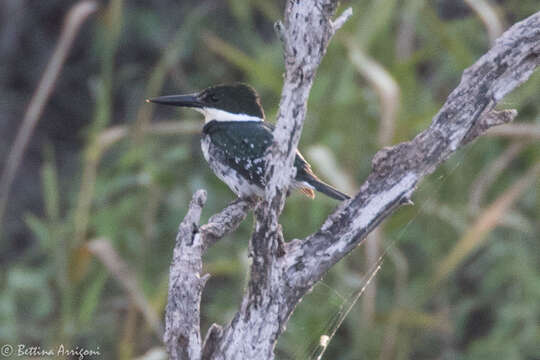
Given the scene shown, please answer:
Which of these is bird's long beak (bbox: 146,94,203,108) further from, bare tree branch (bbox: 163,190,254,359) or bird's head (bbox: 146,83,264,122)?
bare tree branch (bbox: 163,190,254,359)

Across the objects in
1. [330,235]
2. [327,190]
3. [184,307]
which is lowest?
[184,307]

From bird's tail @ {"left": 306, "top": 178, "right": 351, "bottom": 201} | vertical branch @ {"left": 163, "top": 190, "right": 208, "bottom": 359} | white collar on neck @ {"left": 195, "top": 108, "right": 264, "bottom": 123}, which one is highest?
white collar on neck @ {"left": 195, "top": 108, "right": 264, "bottom": 123}

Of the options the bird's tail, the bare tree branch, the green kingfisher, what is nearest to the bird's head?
the green kingfisher

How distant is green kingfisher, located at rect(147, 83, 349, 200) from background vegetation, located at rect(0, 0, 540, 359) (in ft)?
2.30

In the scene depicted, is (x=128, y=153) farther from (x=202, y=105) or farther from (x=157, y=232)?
(x=202, y=105)

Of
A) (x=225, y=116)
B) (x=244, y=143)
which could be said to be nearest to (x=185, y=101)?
(x=225, y=116)

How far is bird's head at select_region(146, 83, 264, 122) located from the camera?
9.61 feet

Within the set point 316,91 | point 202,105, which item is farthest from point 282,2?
point 202,105

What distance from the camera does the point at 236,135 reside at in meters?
2.86

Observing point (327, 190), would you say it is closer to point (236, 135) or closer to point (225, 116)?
point (236, 135)

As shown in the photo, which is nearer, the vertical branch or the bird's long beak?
the vertical branch

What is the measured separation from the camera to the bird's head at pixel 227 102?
293 cm

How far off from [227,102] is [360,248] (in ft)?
3.80

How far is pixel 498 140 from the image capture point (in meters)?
4.30
